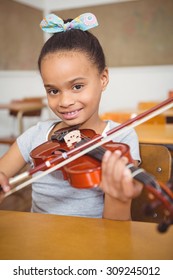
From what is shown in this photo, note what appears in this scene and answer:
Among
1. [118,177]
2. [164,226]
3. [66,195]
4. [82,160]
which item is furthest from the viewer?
[66,195]

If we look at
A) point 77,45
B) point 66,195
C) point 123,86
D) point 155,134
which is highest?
point 77,45

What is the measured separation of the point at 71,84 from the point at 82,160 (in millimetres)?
234

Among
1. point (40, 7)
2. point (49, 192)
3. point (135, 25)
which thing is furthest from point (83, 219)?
point (40, 7)

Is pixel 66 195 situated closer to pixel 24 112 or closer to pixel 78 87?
pixel 78 87

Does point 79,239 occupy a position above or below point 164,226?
below

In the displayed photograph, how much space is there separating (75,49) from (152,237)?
56 centimetres

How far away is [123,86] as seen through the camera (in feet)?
17.8

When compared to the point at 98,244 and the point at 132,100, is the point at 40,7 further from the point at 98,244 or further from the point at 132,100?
the point at 98,244

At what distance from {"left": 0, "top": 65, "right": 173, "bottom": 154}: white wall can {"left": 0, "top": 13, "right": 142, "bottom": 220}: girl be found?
13.1 ft

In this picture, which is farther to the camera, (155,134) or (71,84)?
(155,134)

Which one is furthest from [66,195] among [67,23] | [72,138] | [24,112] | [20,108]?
[24,112]

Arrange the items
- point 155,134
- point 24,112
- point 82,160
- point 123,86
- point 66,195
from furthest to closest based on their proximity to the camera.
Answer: point 123,86 < point 24,112 < point 155,134 < point 66,195 < point 82,160

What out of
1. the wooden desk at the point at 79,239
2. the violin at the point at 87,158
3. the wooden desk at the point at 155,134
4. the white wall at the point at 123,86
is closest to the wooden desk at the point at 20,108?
the white wall at the point at 123,86

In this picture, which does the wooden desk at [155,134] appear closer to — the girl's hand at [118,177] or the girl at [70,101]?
the girl at [70,101]
